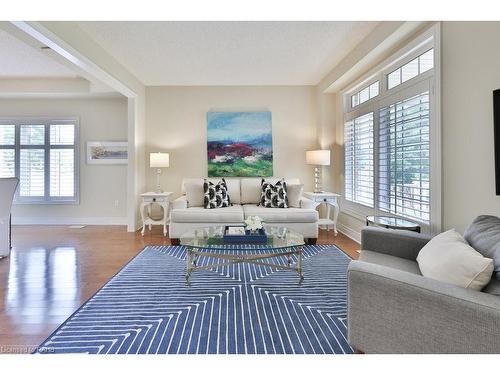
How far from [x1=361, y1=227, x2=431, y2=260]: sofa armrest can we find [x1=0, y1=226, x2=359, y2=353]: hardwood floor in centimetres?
135

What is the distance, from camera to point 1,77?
4949 mm

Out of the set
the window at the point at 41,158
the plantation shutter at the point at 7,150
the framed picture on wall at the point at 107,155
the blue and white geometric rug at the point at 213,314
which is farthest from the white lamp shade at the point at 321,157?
the plantation shutter at the point at 7,150

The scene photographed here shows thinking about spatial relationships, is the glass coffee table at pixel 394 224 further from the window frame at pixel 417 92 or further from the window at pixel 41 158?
the window at pixel 41 158

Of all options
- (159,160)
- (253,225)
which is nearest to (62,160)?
(159,160)

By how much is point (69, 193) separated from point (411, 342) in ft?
19.9

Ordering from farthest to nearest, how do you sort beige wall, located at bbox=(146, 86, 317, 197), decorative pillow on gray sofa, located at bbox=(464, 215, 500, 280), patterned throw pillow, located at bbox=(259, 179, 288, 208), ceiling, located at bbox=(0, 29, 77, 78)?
1. beige wall, located at bbox=(146, 86, 317, 197)
2. patterned throw pillow, located at bbox=(259, 179, 288, 208)
3. ceiling, located at bbox=(0, 29, 77, 78)
4. decorative pillow on gray sofa, located at bbox=(464, 215, 500, 280)

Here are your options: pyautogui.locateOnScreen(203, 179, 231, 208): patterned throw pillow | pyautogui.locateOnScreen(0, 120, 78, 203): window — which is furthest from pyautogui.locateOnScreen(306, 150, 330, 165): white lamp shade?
pyautogui.locateOnScreen(0, 120, 78, 203): window

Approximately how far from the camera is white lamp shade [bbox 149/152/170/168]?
4789mm

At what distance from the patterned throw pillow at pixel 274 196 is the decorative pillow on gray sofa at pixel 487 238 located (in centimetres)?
266

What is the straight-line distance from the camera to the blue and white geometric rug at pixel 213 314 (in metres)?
1.66

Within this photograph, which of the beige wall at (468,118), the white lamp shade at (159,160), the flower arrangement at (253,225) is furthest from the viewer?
the white lamp shade at (159,160)

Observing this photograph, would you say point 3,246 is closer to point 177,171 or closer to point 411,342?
point 177,171

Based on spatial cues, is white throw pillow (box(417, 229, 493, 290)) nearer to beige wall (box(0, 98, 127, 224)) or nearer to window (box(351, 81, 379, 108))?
window (box(351, 81, 379, 108))
